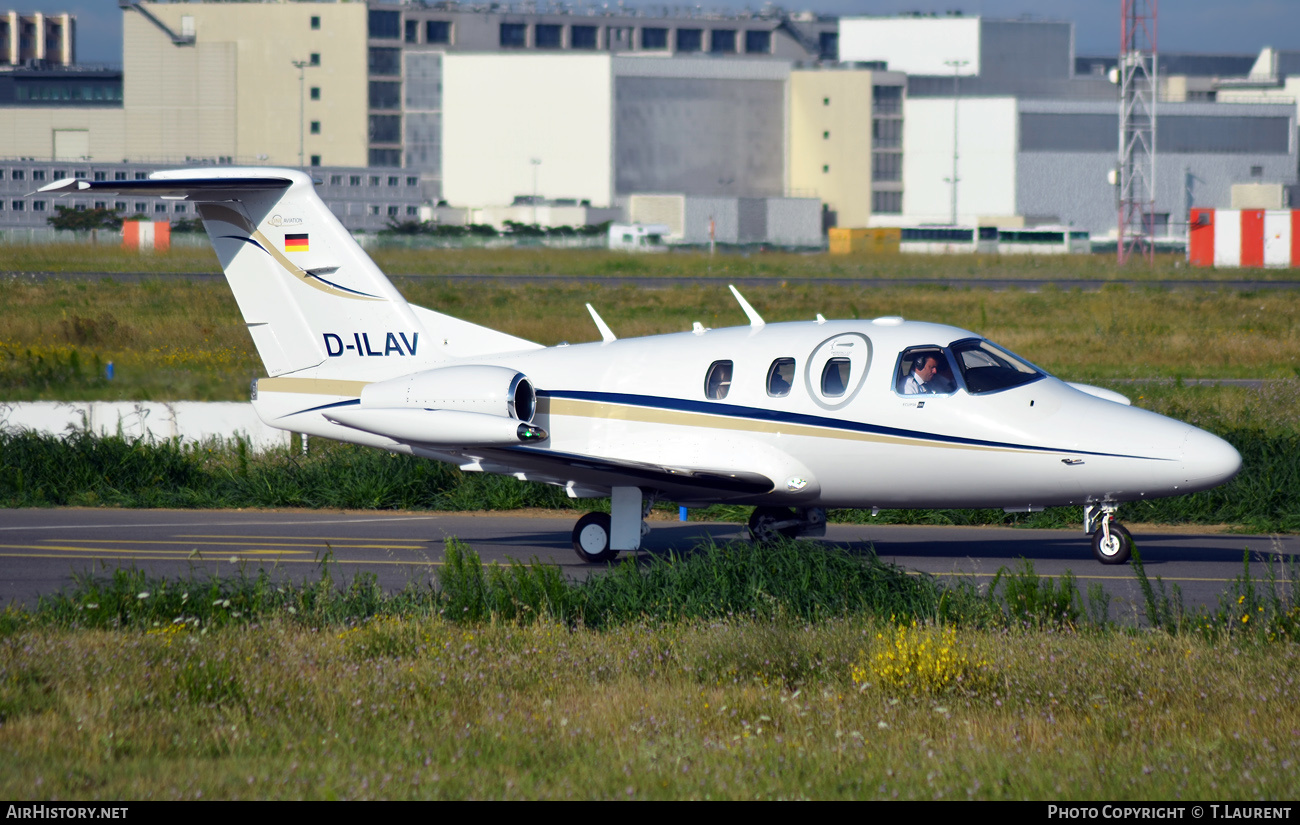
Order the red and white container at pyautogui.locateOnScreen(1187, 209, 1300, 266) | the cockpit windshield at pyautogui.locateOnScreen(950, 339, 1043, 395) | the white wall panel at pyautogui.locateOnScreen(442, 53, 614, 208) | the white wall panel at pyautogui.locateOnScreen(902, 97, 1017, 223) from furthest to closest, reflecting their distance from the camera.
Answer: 1. the white wall panel at pyautogui.locateOnScreen(902, 97, 1017, 223)
2. the white wall panel at pyautogui.locateOnScreen(442, 53, 614, 208)
3. the red and white container at pyautogui.locateOnScreen(1187, 209, 1300, 266)
4. the cockpit windshield at pyautogui.locateOnScreen(950, 339, 1043, 395)

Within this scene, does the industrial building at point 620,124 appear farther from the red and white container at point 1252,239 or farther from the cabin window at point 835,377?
the cabin window at point 835,377

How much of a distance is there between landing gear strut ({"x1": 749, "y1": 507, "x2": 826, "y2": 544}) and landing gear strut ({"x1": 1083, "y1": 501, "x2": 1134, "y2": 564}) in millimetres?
3075

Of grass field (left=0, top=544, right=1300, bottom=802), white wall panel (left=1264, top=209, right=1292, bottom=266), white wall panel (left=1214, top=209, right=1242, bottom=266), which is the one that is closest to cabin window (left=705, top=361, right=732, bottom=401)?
grass field (left=0, top=544, right=1300, bottom=802)

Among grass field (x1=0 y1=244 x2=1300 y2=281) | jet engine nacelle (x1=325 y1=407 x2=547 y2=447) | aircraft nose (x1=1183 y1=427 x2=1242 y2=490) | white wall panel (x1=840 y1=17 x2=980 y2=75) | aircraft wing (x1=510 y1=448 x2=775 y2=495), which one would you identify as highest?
white wall panel (x1=840 y1=17 x2=980 y2=75)

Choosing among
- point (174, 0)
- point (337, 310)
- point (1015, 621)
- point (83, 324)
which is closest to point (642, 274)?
point (83, 324)

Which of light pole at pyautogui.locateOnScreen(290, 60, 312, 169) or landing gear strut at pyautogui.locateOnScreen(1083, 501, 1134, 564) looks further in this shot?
light pole at pyautogui.locateOnScreen(290, 60, 312, 169)

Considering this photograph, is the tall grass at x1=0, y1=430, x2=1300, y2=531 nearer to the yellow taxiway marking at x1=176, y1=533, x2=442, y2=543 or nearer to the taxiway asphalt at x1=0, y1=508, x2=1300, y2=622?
the taxiway asphalt at x1=0, y1=508, x2=1300, y2=622

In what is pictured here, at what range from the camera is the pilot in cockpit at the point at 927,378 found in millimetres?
14539

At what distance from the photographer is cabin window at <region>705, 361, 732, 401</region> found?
15.2 metres

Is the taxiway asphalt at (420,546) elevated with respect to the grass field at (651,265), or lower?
lower

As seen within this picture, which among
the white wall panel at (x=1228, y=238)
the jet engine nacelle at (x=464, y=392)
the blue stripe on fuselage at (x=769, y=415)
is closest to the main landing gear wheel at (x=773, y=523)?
the blue stripe on fuselage at (x=769, y=415)

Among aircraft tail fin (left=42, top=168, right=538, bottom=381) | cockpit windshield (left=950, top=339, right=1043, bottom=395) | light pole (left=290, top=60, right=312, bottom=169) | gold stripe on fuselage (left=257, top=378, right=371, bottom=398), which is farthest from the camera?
→ light pole (left=290, top=60, right=312, bottom=169)

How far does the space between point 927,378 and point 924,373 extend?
0.07 meters

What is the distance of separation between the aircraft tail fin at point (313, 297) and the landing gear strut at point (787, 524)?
11.9 ft
